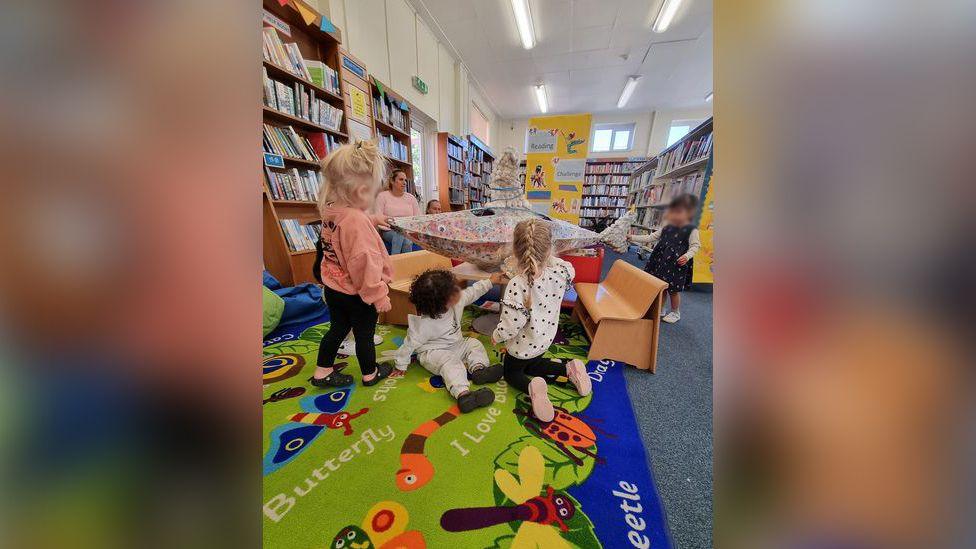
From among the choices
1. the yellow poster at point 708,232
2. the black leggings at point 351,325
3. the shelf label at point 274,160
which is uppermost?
the shelf label at point 274,160

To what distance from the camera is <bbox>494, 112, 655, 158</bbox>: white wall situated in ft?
19.8

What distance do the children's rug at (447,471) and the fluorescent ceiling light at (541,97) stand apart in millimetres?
5420

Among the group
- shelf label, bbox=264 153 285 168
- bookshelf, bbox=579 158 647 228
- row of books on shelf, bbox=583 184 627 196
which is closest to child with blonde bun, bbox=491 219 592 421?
shelf label, bbox=264 153 285 168

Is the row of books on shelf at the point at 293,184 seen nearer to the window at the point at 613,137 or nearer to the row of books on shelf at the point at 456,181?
the row of books on shelf at the point at 456,181

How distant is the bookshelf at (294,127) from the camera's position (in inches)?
79.0

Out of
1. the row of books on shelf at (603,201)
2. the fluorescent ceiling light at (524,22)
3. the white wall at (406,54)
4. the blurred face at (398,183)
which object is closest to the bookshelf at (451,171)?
the white wall at (406,54)

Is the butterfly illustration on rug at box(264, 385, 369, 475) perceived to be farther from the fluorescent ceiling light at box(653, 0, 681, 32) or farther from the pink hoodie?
the fluorescent ceiling light at box(653, 0, 681, 32)

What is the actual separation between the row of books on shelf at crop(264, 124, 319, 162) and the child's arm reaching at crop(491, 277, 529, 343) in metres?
1.90

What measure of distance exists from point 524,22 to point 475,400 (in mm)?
4127

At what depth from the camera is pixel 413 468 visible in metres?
0.92
